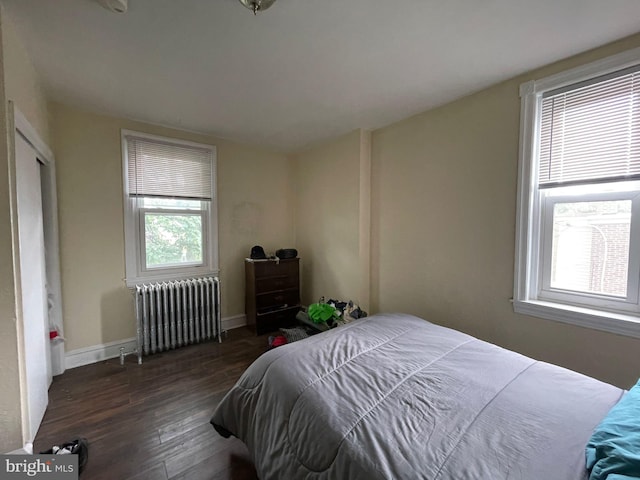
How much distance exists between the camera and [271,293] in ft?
11.2

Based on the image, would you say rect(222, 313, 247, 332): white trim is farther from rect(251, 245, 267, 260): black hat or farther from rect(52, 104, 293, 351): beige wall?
rect(52, 104, 293, 351): beige wall

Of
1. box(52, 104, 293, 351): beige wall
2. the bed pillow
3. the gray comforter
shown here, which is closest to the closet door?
box(52, 104, 293, 351): beige wall

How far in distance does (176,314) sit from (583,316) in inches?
134

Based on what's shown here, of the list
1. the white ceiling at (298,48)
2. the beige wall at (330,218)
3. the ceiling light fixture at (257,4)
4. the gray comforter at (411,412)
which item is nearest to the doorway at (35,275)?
the white ceiling at (298,48)

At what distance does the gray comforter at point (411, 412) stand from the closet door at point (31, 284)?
122 cm

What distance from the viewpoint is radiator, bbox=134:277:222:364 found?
267cm

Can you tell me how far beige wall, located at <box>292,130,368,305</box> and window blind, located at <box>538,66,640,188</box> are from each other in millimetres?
1612

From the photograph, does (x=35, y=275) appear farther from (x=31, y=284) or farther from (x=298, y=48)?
(x=298, y=48)

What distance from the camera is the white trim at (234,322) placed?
134 inches

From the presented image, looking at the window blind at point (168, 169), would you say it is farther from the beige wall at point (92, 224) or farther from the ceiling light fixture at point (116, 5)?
the ceiling light fixture at point (116, 5)

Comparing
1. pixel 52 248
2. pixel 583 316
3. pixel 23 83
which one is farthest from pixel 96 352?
pixel 583 316

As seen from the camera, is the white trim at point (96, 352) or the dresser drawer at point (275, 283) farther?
the dresser drawer at point (275, 283)

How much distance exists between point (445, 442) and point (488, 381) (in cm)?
47

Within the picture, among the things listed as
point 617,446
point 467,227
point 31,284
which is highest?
point 467,227
